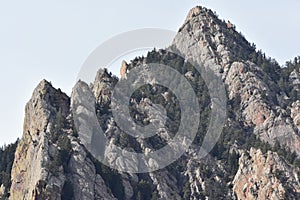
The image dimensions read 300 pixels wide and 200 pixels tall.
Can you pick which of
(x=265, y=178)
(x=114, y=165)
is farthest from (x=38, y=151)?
(x=265, y=178)

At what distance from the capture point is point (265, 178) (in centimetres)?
17150

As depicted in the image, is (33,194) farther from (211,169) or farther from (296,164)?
(296,164)

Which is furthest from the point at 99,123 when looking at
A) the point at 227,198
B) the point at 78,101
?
the point at 227,198

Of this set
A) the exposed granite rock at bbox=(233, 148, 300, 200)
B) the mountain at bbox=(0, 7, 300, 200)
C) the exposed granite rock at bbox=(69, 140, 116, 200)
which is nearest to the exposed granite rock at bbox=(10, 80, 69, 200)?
the mountain at bbox=(0, 7, 300, 200)

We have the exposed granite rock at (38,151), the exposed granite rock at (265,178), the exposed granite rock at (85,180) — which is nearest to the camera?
the exposed granite rock at (38,151)

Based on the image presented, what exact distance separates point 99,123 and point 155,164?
631 inches

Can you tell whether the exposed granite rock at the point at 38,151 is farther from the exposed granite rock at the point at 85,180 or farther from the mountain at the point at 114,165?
the exposed granite rock at the point at 85,180

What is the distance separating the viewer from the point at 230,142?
650ft

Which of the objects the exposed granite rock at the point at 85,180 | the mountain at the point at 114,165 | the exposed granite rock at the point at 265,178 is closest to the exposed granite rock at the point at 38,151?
the mountain at the point at 114,165

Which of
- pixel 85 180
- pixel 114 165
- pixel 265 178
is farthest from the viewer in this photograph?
pixel 114 165

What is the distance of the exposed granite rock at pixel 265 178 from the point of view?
168m

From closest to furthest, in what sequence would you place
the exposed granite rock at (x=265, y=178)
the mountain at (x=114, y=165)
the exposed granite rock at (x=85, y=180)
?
1. the exposed granite rock at (x=85, y=180)
2. the mountain at (x=114, y=165)
3. the exposed granite rock at (x=265, y=178)

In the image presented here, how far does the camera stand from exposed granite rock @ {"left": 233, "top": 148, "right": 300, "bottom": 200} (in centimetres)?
16838

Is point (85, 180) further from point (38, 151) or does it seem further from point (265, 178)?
point (265, 178)
